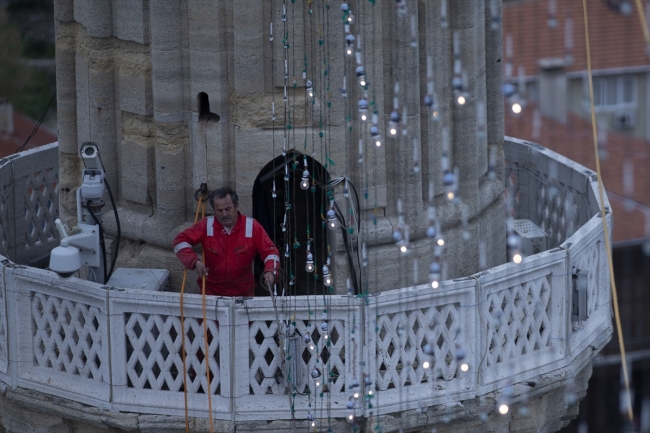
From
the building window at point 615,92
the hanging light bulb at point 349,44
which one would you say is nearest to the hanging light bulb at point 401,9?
the hanging light bulb at point 349,44

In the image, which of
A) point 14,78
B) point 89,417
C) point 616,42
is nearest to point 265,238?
point 89,417

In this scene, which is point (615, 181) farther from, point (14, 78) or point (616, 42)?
point (14, 78)

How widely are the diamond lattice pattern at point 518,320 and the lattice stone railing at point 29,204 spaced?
14.9 feet

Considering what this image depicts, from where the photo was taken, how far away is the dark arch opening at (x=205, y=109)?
1144 centimetres

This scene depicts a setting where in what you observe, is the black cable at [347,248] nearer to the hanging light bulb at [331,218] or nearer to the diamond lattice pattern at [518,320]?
the hanging light bulb at [331,218]

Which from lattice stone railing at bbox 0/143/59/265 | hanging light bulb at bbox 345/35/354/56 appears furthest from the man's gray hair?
lattice stone railing at bbox 0/143/59/265

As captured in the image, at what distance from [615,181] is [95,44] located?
14366 mm

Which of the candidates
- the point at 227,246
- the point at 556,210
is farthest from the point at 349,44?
the point at 556,210

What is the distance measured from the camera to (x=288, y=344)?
10539mm

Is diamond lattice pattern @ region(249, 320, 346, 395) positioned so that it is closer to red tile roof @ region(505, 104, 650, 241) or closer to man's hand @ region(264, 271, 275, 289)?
man's hand @ region(264, 271, 275, 289)

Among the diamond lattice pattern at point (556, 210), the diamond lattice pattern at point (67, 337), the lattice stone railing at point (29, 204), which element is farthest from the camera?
the lattice stone railing at point (29, 204)

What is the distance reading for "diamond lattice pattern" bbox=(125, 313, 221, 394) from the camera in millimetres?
10664

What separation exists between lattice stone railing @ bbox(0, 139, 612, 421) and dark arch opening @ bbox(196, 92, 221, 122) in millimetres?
1535

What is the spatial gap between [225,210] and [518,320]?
2227mm
